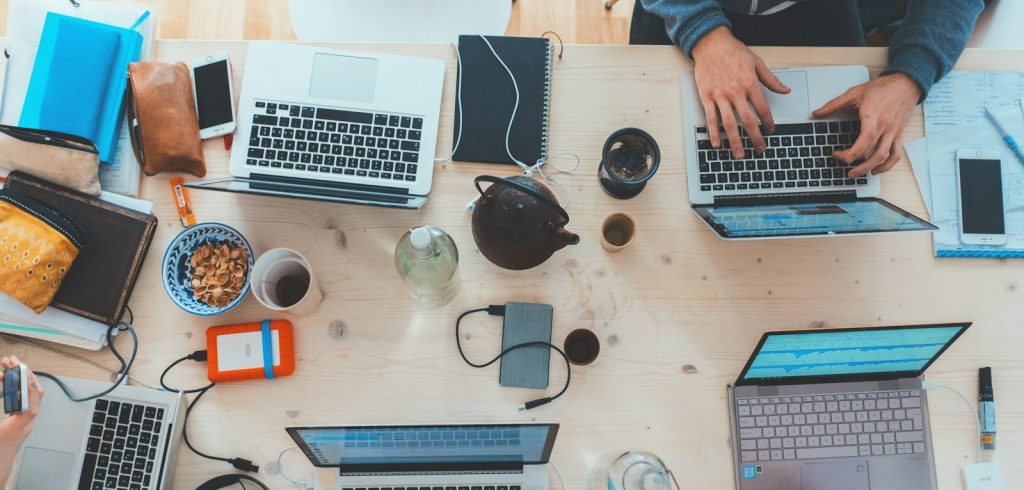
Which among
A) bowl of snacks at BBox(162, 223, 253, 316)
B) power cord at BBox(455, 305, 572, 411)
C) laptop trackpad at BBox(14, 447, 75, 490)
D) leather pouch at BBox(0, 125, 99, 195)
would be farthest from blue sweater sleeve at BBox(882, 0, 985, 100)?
laptop trackpad at BBox(14, 447, 75, 490)

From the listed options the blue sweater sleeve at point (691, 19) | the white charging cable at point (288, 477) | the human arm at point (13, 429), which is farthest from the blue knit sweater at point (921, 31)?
the human arm at point (13, 429)

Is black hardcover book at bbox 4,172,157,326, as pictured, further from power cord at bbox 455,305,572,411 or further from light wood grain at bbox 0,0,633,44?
light wood grain at bbox 0,0,633,44

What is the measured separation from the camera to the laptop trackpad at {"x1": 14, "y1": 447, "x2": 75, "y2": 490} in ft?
3.05

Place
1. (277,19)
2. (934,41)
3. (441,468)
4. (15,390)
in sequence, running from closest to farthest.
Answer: (15,390)
(441,468)
(934,41)
(277,19)

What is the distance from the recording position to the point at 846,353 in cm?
93

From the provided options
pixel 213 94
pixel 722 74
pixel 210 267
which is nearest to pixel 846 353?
pixel 722 74

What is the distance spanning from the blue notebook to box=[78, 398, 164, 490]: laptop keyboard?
443 millimetres

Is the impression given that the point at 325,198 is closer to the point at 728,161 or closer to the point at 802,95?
the point at 728,161

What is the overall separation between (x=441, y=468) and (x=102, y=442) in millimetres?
554

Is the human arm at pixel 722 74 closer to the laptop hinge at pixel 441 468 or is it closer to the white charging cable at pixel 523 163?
the white charging cable at pixel 523 163

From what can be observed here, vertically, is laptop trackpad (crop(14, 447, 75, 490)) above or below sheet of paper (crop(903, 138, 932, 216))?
below

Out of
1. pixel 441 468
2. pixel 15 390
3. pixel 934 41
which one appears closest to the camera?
pixel 15 390

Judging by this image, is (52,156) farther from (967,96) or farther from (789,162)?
(967,96)

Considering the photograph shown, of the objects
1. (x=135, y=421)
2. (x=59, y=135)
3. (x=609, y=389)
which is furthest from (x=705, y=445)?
(x=59, y=135)
